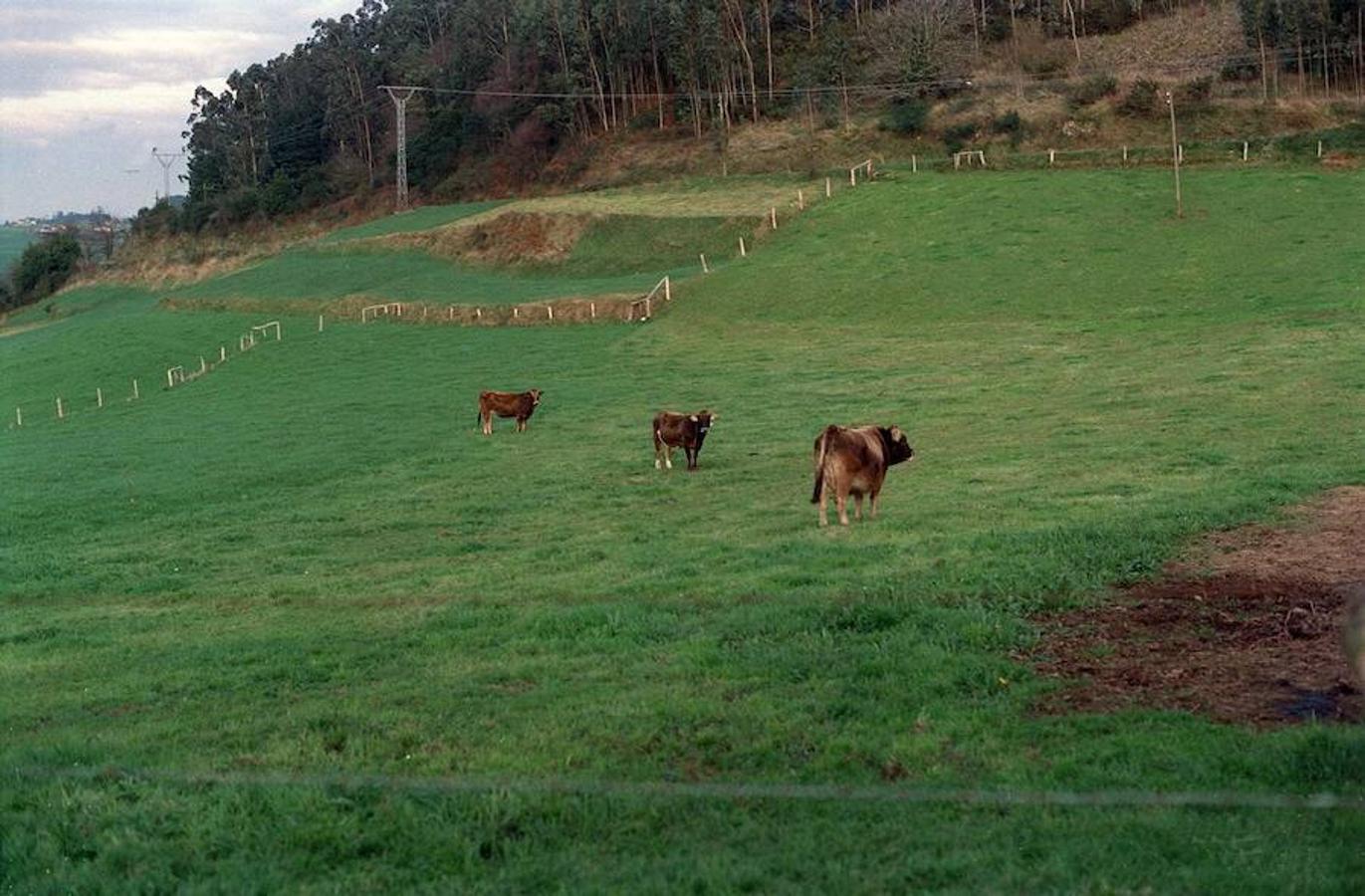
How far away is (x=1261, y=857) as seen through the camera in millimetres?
6590

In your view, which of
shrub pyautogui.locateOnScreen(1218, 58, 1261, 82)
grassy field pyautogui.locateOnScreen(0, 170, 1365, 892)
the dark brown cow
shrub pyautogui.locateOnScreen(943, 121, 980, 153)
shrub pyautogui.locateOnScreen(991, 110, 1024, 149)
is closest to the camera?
grassy field pyautogui.locateOnScreen(0, 170, 1365, 892)

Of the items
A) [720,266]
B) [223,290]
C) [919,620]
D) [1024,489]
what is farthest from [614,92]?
[919,620]

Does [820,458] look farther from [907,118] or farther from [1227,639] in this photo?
[907,118]

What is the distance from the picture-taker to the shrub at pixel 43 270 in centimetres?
12669

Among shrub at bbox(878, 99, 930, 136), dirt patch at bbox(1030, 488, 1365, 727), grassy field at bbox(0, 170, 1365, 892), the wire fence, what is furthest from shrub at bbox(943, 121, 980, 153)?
the wire fence

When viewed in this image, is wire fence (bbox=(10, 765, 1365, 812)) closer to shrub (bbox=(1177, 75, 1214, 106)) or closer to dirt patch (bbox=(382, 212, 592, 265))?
dirt patch (bbox=(382, 212, 592, 265))

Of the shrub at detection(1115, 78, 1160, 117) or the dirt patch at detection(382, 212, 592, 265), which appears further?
the shrub at detection(1115, 78, 1160, 117)

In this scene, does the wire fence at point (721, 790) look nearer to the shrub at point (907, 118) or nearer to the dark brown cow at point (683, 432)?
the dark brown cow at point (683, 432)

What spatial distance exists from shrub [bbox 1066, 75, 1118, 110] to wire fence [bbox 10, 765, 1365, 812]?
85.7 metres

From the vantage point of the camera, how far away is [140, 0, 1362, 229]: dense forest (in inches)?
4031

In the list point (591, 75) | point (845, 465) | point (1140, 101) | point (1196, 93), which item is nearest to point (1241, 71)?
point (1196, 93)

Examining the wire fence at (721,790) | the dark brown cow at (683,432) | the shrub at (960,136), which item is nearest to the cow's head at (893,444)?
the dark brown cow at (683,432)

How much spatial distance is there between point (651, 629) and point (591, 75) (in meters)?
113

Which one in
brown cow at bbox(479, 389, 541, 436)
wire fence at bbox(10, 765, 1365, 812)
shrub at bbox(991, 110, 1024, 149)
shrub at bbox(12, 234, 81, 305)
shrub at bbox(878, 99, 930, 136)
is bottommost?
brown cow at bbox(479, 389, 541, 436)
